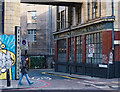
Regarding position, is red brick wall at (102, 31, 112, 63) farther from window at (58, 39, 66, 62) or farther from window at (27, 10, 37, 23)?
window at (27, 10, 37, 23)

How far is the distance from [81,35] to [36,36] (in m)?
21.7

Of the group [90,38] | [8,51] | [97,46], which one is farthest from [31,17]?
[8,51]

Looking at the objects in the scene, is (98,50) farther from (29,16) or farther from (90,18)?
(29,16)

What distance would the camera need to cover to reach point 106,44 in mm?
23703

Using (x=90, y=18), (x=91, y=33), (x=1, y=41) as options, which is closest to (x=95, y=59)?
(x=91, y=33)

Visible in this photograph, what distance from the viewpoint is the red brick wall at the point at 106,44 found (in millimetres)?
23516

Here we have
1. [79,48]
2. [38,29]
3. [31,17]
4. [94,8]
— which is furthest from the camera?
[31,17]

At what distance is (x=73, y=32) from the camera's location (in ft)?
103

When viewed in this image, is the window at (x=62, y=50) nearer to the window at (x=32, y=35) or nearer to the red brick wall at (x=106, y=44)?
the red brick wall at (x=106, y=44)

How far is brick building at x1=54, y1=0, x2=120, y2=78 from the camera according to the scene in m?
23.6

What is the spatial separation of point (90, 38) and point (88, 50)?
136cm

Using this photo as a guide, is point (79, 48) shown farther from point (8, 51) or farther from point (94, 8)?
point (8, 51)

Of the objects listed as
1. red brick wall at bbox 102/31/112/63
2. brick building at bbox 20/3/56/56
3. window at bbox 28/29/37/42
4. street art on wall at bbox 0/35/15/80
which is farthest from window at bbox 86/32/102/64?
window at bbox 28/29/37/42

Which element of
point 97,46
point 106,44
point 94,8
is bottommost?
point 97,46
